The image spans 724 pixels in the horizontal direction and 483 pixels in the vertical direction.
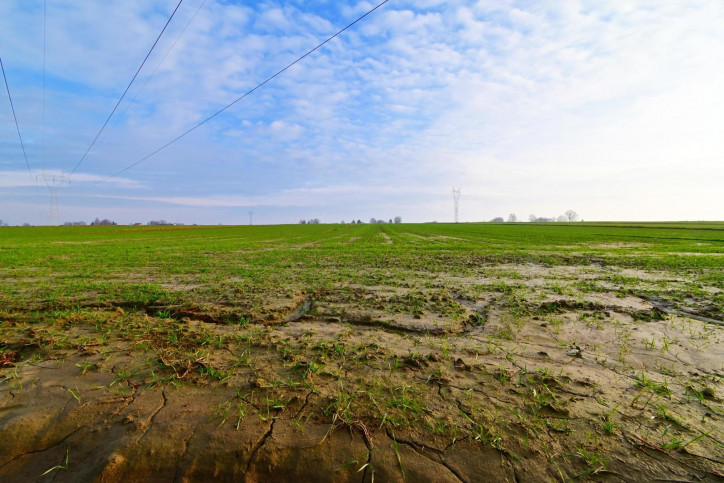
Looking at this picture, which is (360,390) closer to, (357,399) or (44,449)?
(357,399)

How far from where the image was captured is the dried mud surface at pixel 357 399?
2010mm

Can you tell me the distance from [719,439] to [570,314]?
3390 mm

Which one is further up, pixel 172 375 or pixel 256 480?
pixel 172 375

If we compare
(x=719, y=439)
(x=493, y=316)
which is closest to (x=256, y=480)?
(x=719, y=439)

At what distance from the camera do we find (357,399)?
104 inches

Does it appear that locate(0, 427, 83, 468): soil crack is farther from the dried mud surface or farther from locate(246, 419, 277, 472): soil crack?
locate(246, 419, 277, 472): soil crack

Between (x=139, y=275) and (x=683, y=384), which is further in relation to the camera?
(x=139, y=275)

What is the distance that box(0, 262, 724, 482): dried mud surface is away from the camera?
2.01 meters

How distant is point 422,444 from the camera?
2141mm

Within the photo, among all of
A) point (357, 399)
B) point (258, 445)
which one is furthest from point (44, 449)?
point (357, 399)

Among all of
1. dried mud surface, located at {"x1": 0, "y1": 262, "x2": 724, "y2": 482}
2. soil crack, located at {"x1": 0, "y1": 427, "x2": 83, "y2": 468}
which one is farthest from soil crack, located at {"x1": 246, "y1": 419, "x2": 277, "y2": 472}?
soil crack, located at {"x1": 0, "y1": 427, "x2": 83, "y2": 468}

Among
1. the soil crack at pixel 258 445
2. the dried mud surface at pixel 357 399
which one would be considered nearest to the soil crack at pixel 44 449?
the dried mud surface at pixel 357 399

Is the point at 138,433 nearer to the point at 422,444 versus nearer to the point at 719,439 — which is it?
the point at 422,444

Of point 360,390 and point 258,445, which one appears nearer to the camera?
point 258,445
